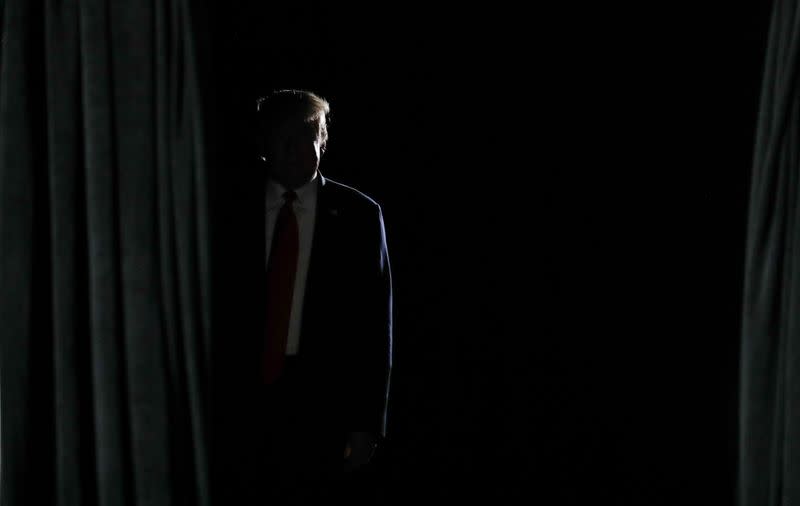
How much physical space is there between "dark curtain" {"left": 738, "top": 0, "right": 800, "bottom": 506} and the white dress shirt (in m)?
0.87

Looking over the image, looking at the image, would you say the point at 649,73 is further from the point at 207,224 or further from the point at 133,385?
the point at 133,385

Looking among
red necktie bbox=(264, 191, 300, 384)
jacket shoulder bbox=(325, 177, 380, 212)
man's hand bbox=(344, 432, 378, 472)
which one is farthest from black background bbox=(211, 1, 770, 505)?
man's hand bbox=(344, 432, 378, 472)

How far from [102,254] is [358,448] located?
0.78 m

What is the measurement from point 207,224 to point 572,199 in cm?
142

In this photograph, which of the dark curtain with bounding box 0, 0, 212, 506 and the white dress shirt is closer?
the dark curtain with bounding box 0, 0, 212, 506

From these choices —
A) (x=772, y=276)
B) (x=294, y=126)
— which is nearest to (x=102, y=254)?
(x=294, y=126)

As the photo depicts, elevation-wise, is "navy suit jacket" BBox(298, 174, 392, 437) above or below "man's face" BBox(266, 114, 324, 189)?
below

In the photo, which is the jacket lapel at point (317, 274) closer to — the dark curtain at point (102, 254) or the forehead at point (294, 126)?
the forehead at point (294, 126)

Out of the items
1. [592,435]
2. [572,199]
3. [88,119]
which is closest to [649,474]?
[592,435]

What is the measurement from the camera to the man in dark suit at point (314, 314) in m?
1.48

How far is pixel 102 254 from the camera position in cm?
100

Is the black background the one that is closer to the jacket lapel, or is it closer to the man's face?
the man's face

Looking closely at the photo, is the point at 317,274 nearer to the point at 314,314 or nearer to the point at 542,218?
the point at 314,314

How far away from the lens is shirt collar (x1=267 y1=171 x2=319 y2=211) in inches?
60.6
